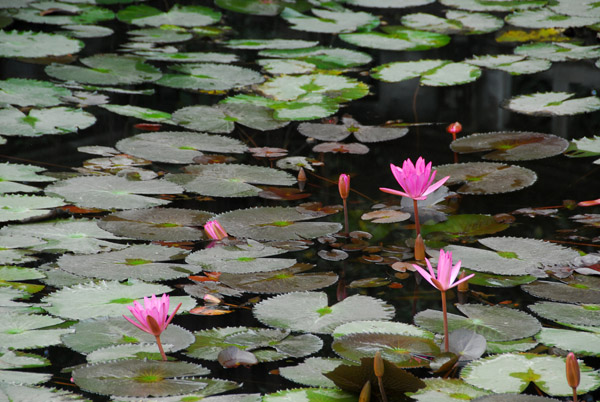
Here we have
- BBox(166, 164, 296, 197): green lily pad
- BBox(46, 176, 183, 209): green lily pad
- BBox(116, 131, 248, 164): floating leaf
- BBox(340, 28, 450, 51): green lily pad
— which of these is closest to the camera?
BBox(46, 176, 183, 209): green lily pad

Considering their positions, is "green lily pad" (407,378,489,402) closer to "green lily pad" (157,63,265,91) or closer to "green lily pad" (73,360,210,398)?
"green lily pad" (73,360,210,398)

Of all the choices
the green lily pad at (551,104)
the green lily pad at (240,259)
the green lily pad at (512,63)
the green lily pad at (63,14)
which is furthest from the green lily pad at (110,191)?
the green lily pad at (63,14)

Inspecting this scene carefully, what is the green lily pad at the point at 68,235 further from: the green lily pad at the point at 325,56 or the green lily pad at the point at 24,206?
the green lily pad at the point at 325,56

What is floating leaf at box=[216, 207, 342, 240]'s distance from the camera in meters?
1.89

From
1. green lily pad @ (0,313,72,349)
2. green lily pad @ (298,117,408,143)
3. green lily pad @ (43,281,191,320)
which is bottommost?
green lily pad @ (0,313,72,349)

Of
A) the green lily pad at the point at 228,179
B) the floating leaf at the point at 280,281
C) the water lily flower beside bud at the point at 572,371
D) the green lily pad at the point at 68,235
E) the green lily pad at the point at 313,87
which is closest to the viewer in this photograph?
the water lily flower beside bud at the point at 572,371

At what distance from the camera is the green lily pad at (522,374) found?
1.26 m

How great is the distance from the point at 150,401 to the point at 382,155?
4.88 ft

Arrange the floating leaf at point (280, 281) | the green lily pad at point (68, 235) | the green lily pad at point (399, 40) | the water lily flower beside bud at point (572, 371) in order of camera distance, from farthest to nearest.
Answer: the green lily pad at point (399, 40), the green lily pad at point (68, 235), the floating leaf at point (280, 281), the water lily flower beside bud at point (572, 371)

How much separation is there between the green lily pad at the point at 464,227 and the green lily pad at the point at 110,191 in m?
0.70

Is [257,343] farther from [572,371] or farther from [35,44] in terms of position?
[35,44]

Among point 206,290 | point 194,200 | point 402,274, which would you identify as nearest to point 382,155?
point 194,200

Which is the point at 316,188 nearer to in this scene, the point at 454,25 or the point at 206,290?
the point at 206,290

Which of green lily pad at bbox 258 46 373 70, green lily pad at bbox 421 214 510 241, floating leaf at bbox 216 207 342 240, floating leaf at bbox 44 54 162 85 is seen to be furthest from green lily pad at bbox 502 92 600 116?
floating leaf at bbox 44 54 162 85
